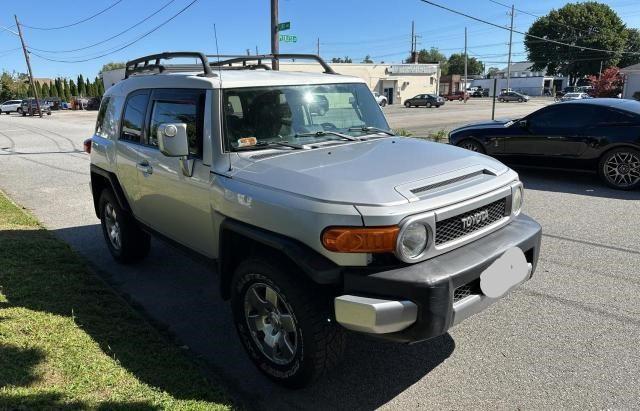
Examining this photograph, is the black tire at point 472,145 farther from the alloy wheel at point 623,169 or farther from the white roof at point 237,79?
the white roof at point 237,79

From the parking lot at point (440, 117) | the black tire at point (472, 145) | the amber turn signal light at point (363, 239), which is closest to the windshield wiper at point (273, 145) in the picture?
the amber turn signal light at point (363, 239)

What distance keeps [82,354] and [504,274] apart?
2789 millimetres

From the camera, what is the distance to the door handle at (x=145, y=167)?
173 inches

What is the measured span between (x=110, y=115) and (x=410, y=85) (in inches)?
2573

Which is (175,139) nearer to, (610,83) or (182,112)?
(182,112)

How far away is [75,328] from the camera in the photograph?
150 inches

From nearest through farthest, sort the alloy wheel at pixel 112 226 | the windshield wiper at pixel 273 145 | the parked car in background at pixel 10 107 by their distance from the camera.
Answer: the windshield wiper at pixel 273 145 < the alloy wheel at pixel 112 226 < the parked car in background at pixel 10 107

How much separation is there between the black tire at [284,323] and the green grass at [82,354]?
0.38 metres

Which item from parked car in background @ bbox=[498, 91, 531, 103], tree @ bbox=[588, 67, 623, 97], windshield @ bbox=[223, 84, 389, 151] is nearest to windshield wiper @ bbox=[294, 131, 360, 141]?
windshield @ bbox=[223, 84, 389, 151]

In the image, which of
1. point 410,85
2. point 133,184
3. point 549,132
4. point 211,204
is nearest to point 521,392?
point 211,204

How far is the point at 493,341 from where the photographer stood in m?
3.69

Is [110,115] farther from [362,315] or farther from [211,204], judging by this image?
[362,315]

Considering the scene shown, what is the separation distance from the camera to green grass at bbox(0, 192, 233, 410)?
290 centimetres

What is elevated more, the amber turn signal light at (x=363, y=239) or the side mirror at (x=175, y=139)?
the side mirror at (x=175, y=139)
